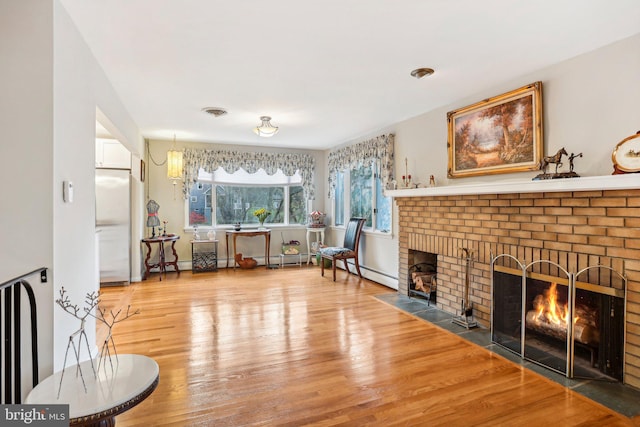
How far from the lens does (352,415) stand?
206 centimetres

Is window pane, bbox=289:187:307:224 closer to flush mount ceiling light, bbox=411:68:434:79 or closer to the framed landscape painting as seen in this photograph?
the framed landscape painting

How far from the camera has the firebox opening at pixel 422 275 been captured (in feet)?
14.4

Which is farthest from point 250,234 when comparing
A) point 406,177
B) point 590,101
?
point 590,101

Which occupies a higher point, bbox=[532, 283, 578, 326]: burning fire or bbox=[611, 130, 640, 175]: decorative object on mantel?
bbox=[611, 130, 640, 175]: decorative object on mantel

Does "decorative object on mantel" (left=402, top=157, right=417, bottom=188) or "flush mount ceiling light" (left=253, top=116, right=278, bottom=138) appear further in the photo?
"decorative object on mantel" (left=402, top=157, right=417, bottom=188)

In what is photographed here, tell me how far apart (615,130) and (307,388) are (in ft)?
9.61

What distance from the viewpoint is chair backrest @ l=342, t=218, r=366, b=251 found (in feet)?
19.0

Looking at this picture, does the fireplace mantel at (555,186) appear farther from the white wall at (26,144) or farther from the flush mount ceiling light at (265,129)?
the white wall at (26,144)

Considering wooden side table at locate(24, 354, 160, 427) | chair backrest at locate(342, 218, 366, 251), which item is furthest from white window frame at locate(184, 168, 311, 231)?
wooden side table at locate(24, 354, 160, 427)

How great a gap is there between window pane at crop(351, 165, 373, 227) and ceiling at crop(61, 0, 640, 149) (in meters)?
1.87

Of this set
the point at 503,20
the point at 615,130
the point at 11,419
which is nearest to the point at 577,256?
the point at 615,130

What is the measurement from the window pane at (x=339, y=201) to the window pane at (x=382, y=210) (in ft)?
4.21

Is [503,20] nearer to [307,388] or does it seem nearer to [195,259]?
[307,388]

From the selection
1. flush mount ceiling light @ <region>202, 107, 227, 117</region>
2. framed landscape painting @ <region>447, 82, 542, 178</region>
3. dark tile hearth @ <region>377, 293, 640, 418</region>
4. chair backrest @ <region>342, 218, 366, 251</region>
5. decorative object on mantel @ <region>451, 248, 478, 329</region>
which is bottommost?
dark tile hearth @ <region>377, 293, 640, 418</region>
